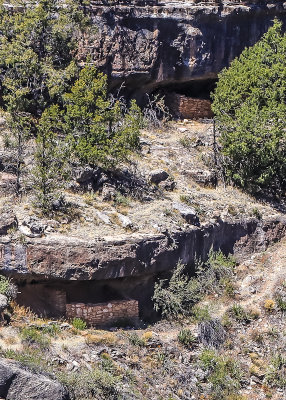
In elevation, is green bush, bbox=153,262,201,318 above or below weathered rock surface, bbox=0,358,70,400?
above

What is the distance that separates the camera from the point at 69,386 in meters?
18.1

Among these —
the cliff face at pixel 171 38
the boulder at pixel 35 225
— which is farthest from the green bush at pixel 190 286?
the cliff face at pixel 171 38

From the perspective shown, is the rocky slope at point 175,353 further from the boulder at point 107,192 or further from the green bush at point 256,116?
the green bush at point 256,116

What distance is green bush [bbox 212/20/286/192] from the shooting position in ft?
85.3

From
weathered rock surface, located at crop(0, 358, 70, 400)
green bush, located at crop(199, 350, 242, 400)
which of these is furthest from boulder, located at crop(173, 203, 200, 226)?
weathered rock surface, located at crop(0, 358, 70, 400)

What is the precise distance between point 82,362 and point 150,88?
14274 mm

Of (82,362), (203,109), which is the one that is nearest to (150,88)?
(203,109)

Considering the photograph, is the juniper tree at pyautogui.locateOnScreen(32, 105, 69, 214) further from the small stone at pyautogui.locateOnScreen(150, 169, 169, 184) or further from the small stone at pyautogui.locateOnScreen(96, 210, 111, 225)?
the small stone at pyautogui.locateOnScreen(150, 169, 169, 184)

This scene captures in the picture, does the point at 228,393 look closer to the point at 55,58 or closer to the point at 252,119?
the point at 252,119

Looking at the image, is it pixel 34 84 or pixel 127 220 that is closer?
pixel 127 220

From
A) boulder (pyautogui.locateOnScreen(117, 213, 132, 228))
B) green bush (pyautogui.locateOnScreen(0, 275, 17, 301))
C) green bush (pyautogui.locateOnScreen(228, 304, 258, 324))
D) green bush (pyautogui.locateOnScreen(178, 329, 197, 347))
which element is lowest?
green bush (pyautogui.locateOnScreen(178, 329, 197, 347))

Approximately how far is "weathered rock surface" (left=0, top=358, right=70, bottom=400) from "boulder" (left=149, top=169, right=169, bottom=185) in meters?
9.39

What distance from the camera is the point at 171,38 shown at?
30.0m

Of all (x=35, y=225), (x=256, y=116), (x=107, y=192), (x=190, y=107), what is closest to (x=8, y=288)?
(x=35, y=225)
